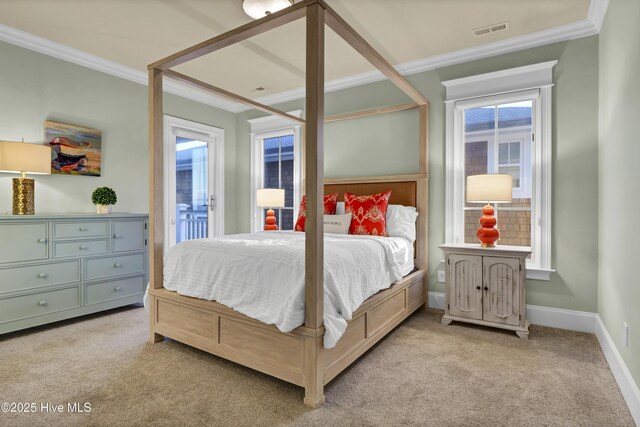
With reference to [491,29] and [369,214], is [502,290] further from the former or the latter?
[491,29]

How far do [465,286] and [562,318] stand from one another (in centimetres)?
89

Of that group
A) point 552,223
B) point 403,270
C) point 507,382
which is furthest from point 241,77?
point 507,382

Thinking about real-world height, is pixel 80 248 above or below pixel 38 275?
above

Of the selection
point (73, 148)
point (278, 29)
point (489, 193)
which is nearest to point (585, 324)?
point (489, 193)

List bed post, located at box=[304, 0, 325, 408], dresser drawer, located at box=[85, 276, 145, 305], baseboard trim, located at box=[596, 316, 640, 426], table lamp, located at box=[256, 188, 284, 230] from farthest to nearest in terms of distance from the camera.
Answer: table lamp, located at box=[256, 188, 284, 230]
dresser drawer, located at box=[85, 276, 145, 305]
bed post, located at box=[304, 0, 325, 408]
baseboard trim, located at box=[596, 316, 640, 426]

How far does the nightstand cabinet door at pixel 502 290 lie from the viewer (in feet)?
9.38

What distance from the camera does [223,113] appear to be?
5207mm

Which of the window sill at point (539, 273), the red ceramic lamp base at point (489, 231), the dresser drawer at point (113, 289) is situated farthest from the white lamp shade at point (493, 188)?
the dresser drawer at point (113, 289)

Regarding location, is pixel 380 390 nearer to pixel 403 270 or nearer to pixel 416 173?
pixel 403 270

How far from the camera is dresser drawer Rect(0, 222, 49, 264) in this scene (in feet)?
9.11

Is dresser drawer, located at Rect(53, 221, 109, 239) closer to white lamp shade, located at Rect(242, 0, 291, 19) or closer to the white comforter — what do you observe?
the white comforter

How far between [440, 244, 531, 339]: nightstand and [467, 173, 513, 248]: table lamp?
0.42ft

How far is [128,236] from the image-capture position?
3.60 meters

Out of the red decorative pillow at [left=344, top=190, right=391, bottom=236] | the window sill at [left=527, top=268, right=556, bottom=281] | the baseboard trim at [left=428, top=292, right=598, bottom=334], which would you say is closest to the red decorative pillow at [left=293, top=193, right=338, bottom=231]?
the red decorative pillow at [left=344, top=190, right=391, bottom=236]
